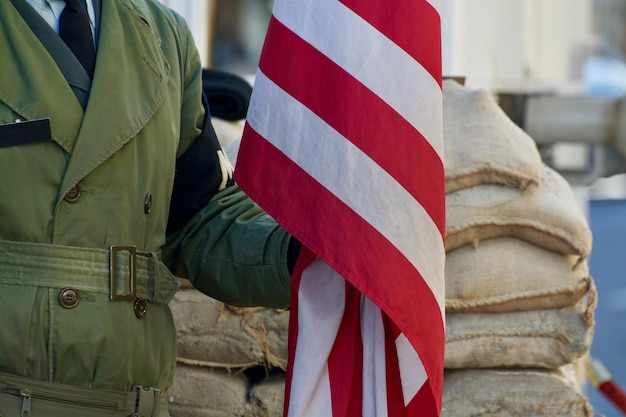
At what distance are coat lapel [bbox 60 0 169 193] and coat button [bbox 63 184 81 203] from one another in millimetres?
10

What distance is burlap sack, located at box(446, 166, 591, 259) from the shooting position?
2781 mm

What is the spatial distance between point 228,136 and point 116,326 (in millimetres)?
1526

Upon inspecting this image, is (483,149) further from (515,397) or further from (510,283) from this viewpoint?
(515,397)

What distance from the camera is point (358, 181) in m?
1.64

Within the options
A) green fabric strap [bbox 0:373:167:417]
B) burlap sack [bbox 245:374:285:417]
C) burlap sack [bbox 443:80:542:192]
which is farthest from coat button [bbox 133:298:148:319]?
burlap sack [bbox 443:80:542:192]

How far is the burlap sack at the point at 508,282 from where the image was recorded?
274 cm

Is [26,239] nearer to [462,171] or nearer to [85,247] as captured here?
[85,247]

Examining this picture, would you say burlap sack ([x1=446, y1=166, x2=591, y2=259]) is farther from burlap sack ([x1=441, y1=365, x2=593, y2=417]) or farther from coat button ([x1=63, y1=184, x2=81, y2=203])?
coat button ([x1=63, y1=184, x2=81, y2=203])

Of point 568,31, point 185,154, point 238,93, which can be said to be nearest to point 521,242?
point 238,93

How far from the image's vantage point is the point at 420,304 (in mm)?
1632

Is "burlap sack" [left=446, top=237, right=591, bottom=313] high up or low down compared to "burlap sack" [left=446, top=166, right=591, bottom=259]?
down

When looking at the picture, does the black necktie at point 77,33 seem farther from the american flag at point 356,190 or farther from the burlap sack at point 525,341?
the burlap sack at point 525,341

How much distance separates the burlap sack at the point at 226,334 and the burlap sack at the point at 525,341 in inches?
16.3

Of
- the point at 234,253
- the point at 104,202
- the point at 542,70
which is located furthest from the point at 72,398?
the point at 542,70
